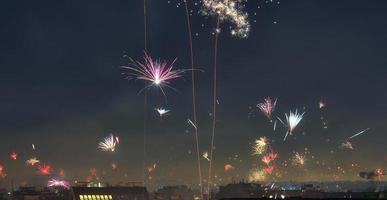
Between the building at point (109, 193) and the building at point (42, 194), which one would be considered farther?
the building at point (42, 194)

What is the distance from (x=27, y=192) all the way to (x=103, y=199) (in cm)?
8321

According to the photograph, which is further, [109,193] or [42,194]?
[42,194]

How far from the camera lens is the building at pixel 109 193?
115062 mm

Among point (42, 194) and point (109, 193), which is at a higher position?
Result: point (42, 194)

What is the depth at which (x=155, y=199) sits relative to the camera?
173 metres


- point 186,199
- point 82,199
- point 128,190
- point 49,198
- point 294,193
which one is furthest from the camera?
point 186,199

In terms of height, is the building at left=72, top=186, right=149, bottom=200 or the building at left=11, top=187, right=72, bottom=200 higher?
the building at left=11, top=187, right=72, bottom=200

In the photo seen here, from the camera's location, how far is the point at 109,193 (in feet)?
388

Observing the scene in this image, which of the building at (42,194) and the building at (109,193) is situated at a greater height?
the building at (42,194)

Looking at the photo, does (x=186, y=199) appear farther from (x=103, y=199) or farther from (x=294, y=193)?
(x=103, y=199)

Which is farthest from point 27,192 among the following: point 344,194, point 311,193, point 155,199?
point 344,194

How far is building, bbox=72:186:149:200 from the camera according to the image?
4530 inches

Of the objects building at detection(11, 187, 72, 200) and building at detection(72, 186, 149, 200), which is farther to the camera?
building at detection(11, 187, 72, 200)

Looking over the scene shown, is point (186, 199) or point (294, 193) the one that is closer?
point (294, 193)
